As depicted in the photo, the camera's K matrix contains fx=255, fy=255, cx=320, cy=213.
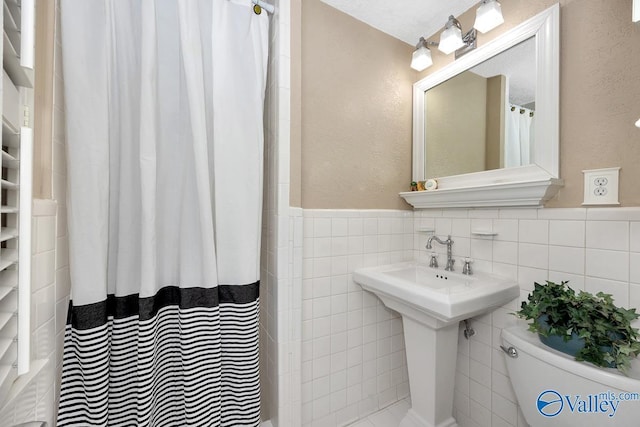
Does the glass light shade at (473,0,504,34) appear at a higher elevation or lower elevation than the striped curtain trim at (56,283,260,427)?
higher

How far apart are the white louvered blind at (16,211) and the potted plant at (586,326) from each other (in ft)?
4.70

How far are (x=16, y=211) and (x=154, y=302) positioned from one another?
22.4 inches

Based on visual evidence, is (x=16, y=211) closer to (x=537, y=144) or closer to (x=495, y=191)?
(x=495, y=191)

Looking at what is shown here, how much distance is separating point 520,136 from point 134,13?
171cm

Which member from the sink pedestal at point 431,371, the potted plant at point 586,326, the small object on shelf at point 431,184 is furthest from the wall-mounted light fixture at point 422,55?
the sink pedestal at point 431,371

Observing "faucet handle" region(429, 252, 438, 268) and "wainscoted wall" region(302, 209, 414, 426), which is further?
"faucet handle" region(429, 252, 438, 268)

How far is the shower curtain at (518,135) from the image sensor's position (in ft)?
3.81

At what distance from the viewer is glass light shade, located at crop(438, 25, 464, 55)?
4.31 ft

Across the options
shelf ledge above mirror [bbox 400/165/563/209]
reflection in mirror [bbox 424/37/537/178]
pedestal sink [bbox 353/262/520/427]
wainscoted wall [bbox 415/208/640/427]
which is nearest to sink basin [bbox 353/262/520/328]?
pedestal sink [bbox 353/262/520/427]

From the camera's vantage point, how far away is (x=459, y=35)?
51.9 inches

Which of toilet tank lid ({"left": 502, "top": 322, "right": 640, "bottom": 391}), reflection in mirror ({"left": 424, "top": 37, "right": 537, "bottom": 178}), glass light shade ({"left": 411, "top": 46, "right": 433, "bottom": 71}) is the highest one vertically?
glass light shade ({"left": 411, "top": 46, "right": 433, "bottom": 71})

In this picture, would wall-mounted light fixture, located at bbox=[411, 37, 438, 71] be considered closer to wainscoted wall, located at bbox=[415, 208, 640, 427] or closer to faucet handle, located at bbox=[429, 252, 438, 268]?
wainscoted wall, located at bbox=[415, 208, 640, 427]

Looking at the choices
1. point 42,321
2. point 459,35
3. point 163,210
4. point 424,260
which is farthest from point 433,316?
point 459,35

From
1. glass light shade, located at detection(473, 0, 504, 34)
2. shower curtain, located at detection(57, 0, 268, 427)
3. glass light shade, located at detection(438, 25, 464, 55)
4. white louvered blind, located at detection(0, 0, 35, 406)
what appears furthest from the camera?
glass light shade, located at detection(438, 25, 464, 55)
